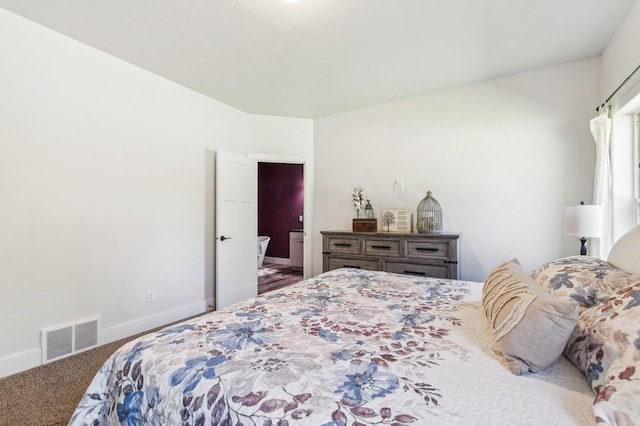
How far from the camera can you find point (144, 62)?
2.83 meters

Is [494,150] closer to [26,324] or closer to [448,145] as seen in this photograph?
[448,145]

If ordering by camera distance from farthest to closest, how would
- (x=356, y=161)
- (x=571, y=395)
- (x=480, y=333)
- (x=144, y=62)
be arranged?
(x=356, y=161)
(x=144, y=62)
(x=480, y=333)
(x=571, y=395)

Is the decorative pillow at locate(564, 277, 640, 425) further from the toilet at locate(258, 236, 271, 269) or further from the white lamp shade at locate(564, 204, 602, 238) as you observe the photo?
the toilet at locate(258, 236, 271, 269)

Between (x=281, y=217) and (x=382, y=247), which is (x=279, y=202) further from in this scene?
(x=382, y=247)

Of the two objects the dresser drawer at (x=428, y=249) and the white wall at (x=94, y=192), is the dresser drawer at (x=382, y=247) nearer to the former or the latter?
the dresser drawer at (x=428, y=249)

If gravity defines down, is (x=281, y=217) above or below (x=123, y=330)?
above

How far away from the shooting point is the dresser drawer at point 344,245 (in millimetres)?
3461

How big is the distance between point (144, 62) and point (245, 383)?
311cm

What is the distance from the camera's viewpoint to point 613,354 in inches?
30.0

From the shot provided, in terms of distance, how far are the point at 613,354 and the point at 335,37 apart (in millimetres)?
2493

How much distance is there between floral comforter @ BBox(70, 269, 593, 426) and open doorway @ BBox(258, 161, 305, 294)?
16.5 feet

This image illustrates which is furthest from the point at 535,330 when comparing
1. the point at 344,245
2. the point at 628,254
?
the point at 344,245

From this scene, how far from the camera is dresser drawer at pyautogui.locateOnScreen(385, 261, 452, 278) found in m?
2.93

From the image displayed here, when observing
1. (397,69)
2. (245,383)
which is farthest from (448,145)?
(245,383)
